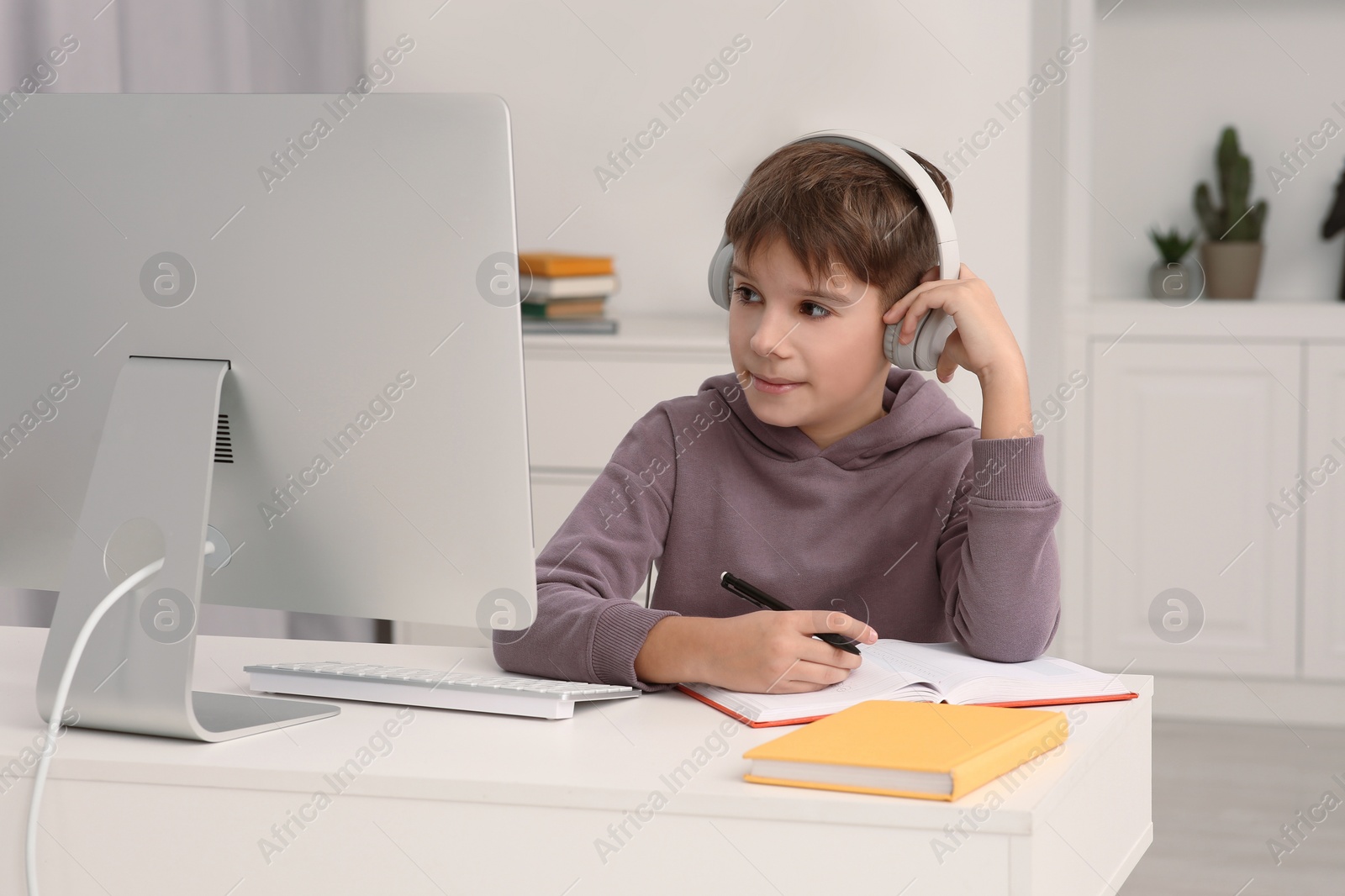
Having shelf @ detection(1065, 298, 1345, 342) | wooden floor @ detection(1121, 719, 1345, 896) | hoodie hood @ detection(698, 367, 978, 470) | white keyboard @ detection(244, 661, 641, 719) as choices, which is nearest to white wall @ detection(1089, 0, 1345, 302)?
shelf @ detection(1065, 298, 1345, 342)

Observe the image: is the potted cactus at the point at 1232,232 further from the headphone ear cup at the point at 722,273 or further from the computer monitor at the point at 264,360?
the computer monitor at the point at 264,360

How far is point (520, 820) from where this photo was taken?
0.73 metres

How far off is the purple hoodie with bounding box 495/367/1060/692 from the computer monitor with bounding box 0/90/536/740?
0.23 meters

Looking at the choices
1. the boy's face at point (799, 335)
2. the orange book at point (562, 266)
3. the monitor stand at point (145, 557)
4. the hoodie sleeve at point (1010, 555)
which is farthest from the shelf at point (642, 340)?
the monitor stand at point (145, 557)

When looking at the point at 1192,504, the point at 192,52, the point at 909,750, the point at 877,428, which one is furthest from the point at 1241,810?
the point at 192,52

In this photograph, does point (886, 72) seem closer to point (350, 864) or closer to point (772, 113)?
point (772, 113)

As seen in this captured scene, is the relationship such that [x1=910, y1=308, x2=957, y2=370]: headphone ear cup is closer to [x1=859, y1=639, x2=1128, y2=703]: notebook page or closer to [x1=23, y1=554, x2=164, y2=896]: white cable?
[x1=859, y1=639, x2=1128, y2=703]: notebook page

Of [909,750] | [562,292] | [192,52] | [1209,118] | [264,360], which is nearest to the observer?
[909,750]

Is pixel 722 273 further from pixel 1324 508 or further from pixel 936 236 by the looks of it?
pixel 1324 508

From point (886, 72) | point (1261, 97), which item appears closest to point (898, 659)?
point (886, 72)

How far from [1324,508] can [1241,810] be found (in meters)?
0.81

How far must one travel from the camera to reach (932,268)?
3.91ft

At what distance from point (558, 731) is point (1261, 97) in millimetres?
3005

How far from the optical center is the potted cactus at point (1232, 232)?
305cm
